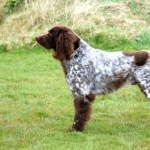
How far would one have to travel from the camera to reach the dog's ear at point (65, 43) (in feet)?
22.3

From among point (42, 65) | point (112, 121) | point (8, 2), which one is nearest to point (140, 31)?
point (42, 65)

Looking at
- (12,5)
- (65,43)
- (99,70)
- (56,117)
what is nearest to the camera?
(65,43)

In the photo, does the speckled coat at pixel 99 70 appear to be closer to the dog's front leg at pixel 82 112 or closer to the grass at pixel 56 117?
the dog's front leg at pixel 82 112

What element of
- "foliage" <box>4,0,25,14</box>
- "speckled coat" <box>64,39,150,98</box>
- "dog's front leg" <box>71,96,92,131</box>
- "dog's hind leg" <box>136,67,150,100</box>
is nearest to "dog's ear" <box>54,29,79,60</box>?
"speckled coat" <box>64,39,150,98</box>

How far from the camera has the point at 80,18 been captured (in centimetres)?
1331

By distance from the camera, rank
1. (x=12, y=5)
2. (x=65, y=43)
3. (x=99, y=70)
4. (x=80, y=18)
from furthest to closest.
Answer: (x=12, y=5)
(x=80, y=18)
(x=99, y=70)
(x=65, y=43)

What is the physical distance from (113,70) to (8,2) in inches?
350

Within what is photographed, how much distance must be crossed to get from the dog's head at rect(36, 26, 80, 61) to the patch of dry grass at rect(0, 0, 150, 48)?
5941 mm

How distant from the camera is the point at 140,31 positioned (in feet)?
42.3

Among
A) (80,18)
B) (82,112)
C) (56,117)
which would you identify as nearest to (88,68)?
(82,112)

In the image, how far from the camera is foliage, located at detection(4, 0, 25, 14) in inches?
590

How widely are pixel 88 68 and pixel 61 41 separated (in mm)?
529

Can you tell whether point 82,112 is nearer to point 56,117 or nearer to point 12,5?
point 56,117

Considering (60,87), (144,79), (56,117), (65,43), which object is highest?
(65,43)
